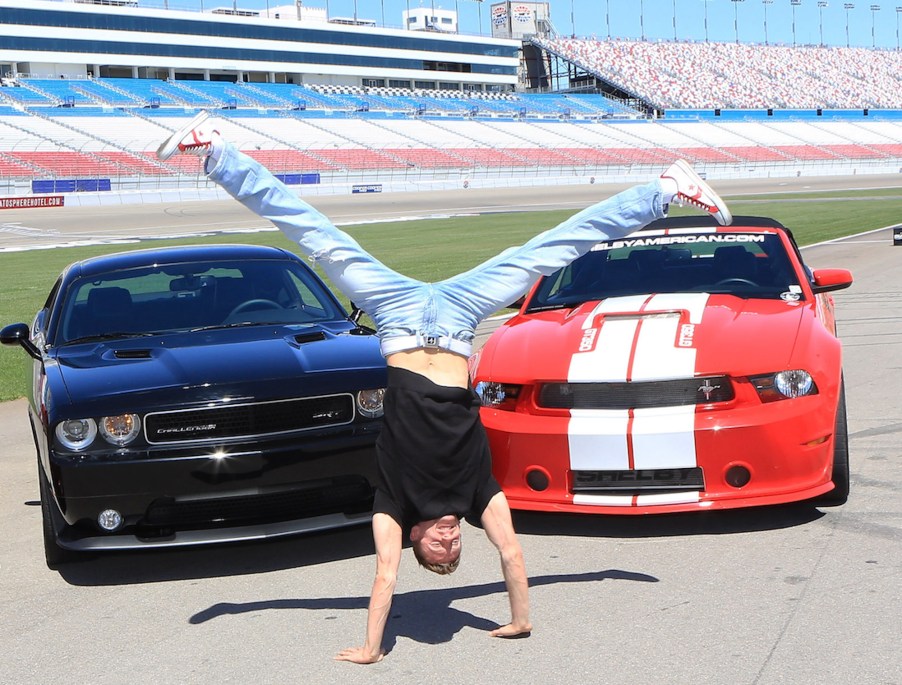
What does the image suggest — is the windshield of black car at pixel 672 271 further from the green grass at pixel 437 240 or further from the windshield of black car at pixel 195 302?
the green grass at pixel 437 240

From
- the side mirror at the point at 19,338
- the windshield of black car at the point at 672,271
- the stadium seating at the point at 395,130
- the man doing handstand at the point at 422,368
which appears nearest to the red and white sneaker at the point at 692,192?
the man doing handstand at the point at 422,368

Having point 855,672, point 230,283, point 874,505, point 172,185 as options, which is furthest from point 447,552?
point 172,185

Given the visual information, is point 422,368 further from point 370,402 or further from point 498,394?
point 498,394

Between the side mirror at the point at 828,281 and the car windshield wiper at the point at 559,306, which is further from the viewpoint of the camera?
the side mirror at the point at 828,281

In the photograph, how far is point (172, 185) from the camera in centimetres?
5506

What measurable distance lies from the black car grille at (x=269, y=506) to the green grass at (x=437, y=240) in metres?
5.77

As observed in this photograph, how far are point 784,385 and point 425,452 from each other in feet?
7.37

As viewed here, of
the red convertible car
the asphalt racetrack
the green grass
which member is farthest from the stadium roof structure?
the asphalt racetrack

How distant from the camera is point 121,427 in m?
4.97

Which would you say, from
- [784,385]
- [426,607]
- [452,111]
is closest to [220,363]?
[426,607]

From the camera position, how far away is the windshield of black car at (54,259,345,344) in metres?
6.31

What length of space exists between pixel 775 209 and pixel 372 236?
43.9 ft

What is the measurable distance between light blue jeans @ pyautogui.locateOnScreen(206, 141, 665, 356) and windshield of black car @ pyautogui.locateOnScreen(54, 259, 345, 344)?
96.0 inches

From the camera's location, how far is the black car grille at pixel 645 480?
16.9 ft
